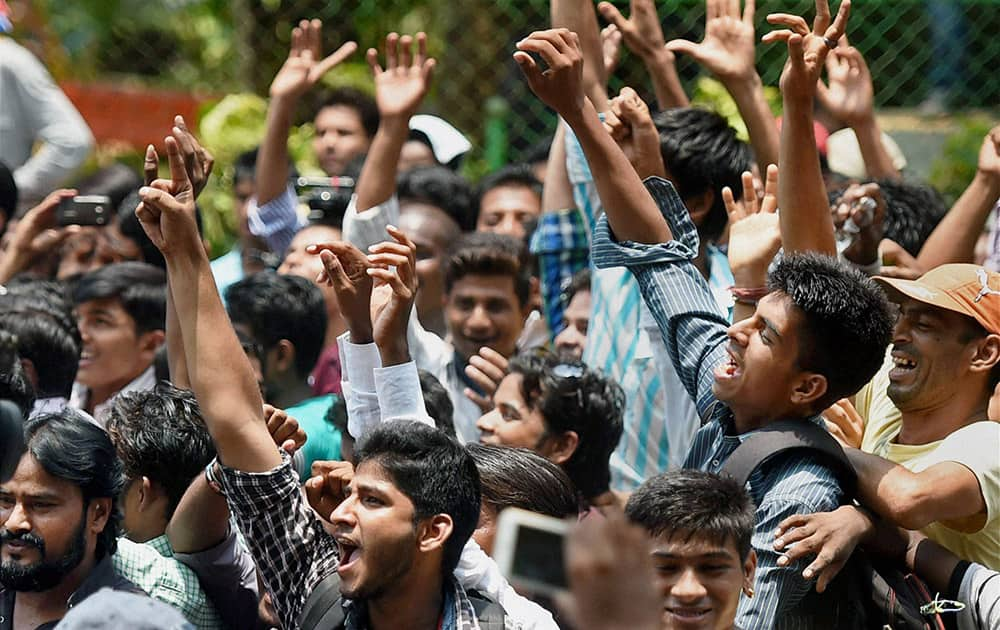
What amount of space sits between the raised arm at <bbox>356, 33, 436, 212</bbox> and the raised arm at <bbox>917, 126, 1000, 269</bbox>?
166cm

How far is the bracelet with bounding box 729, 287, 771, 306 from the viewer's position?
3477mm

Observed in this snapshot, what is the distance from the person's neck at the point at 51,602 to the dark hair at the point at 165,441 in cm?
39

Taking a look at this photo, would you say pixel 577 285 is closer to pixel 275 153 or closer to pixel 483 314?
pixel 483 314

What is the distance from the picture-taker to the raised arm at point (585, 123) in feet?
11.1

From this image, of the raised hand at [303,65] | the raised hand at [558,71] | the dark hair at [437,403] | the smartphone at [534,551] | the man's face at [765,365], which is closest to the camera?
the smartphone at [534,551]

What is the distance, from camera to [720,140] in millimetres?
4211

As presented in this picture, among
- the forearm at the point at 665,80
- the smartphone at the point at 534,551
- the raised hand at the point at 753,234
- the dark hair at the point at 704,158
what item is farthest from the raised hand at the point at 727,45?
the smartphone at the point at 534,551

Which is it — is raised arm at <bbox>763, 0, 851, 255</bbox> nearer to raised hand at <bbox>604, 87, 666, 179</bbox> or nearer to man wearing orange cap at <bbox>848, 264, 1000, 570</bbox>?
man wearing orange cap at <bbox>848, 264, 1000, 570</bbox>

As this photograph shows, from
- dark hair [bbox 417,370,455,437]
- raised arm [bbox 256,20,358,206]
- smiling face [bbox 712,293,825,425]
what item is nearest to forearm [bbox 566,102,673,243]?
smiling face [bbox 712,293,825,425]

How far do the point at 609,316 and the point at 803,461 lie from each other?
1397mm

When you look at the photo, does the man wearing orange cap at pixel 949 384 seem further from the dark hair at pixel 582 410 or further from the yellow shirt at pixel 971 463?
the dark hair at pixel 582 410

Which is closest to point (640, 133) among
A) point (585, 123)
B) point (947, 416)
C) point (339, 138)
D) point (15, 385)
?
point (585, 123)

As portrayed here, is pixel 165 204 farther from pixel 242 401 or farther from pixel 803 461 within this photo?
pixel 803 461

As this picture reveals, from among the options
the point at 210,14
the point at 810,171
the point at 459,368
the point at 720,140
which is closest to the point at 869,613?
the point at 810,171
